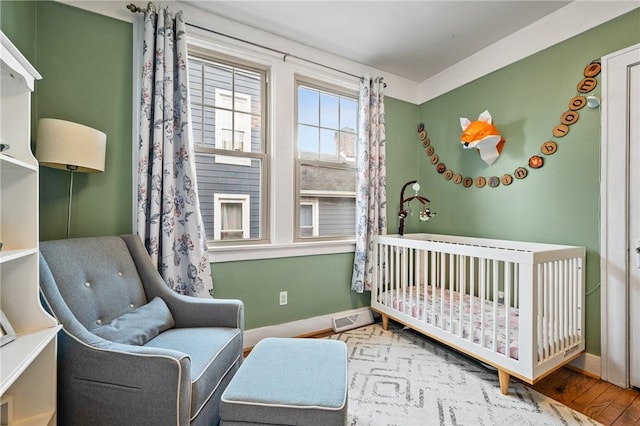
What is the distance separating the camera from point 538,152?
220cm

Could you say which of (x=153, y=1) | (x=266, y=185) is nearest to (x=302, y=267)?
(x=266, y=185)

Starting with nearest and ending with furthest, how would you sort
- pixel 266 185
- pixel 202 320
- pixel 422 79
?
pixel 202 320
pixel 266 185
pixel 422 79

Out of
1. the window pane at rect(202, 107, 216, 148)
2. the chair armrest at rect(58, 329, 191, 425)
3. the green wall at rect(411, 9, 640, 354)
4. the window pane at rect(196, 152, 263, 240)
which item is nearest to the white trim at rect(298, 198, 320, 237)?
the window pane at rect(196, 152, 263, 240)

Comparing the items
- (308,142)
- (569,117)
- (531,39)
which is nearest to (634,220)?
(569,117)

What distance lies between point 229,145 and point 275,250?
95cm

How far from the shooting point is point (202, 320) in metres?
1.63

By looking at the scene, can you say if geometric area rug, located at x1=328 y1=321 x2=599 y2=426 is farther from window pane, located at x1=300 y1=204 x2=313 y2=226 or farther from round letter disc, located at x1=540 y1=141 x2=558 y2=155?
round letter disc, located at x1=540 y1=141 x2=558 y2=155

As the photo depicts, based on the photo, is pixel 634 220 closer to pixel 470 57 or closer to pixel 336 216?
pixel 470 57

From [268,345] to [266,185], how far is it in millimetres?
1354

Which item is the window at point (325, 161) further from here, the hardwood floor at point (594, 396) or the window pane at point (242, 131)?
the hardwood floor at point (594, 396)

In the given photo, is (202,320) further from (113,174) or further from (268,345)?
(113,174)

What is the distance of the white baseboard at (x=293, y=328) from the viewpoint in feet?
7.47

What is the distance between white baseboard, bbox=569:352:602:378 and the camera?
6.15 ft

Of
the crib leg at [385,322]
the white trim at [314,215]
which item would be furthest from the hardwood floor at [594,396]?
the white trim at [314,215]
